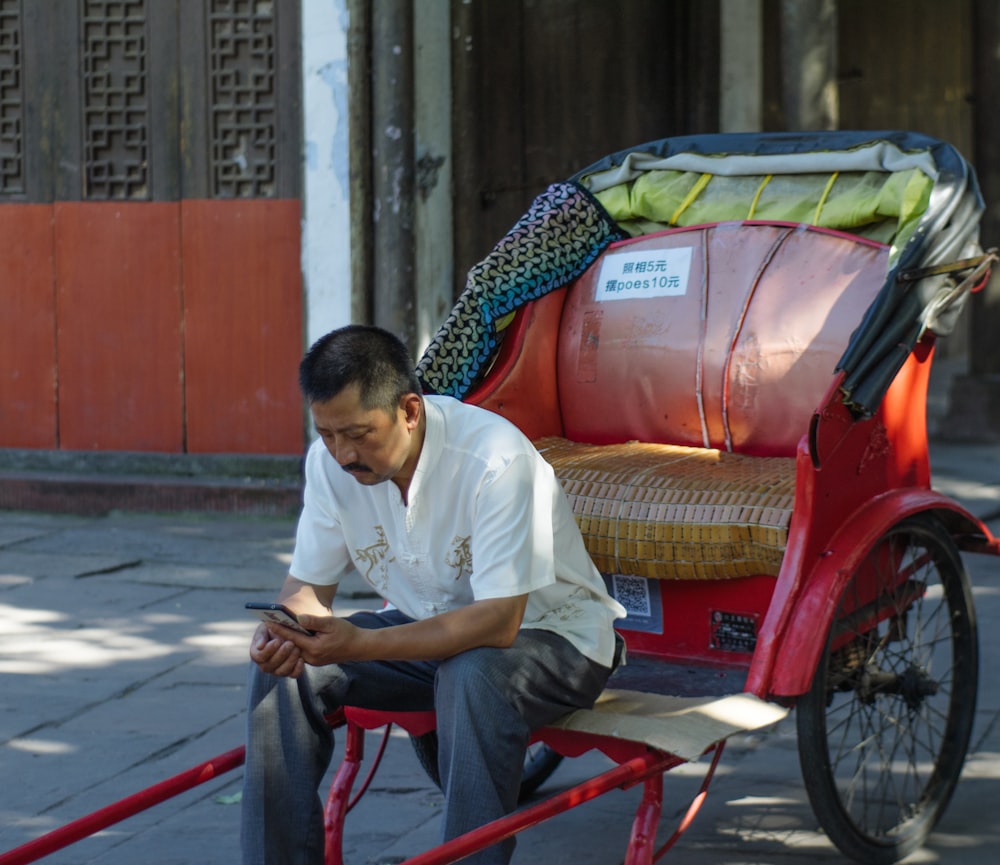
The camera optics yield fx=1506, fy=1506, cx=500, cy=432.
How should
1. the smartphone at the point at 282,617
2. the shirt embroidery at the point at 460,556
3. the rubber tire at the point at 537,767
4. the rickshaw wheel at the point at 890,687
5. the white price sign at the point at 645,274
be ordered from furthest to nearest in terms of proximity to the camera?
the white price sign at the point at 645,274
the rubber tire at the point at 537,767
the rickshaw wheel at the point at 890,687
the shirt embroidery at the point at 460,556
the smartphone at the point at 282,617

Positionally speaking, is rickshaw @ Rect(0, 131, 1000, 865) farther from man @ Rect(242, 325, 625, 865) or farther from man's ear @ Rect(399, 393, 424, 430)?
man's ear @ Rect(399, 393, 424, 430)

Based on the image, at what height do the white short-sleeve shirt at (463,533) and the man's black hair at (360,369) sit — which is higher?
the man's black hair at (360,369)

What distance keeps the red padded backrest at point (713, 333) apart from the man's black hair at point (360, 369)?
4.41 ft

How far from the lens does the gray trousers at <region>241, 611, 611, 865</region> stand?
261 cm

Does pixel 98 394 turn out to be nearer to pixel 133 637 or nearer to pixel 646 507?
pixel 133 637

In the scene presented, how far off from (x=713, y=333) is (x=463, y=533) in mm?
1339

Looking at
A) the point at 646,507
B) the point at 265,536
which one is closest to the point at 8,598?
the point at 265,536

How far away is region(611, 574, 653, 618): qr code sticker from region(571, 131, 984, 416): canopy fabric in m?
0.69

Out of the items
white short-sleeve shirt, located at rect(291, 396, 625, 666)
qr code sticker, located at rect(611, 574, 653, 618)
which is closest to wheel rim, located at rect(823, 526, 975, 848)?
qr code sticker, located at rect(611, 574, 653, 618)

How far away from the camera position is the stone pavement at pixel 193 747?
3475mm

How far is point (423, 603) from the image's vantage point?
9.64 feet

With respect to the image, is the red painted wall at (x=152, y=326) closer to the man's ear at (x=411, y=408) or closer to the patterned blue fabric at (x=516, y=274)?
the patterned blue fabric at (x=516, y=274)

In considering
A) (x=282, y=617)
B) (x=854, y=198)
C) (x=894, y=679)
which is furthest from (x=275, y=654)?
(x=854, y=198)

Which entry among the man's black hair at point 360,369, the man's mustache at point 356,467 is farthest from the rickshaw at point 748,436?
the man's black hair at point 360,369
